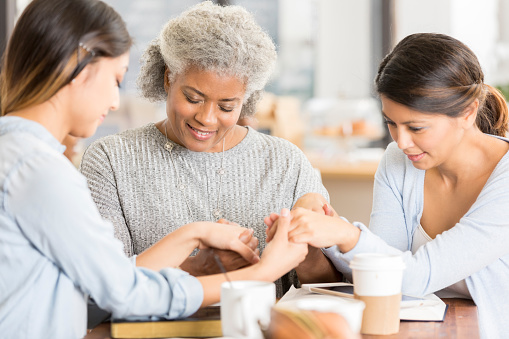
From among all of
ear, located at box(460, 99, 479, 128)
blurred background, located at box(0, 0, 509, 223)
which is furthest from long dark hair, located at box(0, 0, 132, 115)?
blurred background, located at box(0, 0, 509, 223)

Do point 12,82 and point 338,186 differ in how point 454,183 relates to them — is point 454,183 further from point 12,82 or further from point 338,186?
point 338,186

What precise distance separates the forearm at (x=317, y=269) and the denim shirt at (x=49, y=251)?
0.53 meters

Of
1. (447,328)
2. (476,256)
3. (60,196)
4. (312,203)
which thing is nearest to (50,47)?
(60,196)

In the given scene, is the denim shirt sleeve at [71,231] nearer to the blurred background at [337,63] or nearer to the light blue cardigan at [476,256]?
the light blue cardigan at [476,256]

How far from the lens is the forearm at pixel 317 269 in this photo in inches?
62.0

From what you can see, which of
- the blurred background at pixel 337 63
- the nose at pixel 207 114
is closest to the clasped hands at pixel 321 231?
the nose at pixel 207 114

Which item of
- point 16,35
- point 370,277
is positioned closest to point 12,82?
point 16,35

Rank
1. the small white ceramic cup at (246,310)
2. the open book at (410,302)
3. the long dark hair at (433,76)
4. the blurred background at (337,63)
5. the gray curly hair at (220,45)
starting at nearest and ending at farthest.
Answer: the small white ceramic cup at (246,310) → the open book at (410,302) → the long dark hair at (433,76) → the gray curly hair at (220,45) → the blurred background at (337,63)

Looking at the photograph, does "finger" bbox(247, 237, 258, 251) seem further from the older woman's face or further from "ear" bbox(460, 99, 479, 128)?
"ear" bbox(460, 99, 479, 128)

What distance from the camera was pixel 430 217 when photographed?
1.73 m

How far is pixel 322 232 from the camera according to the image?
137 cm

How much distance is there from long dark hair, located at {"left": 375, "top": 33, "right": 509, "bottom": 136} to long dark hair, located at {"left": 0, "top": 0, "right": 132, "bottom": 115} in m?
0.73

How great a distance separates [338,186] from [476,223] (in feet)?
9.05

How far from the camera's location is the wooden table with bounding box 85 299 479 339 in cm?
117
